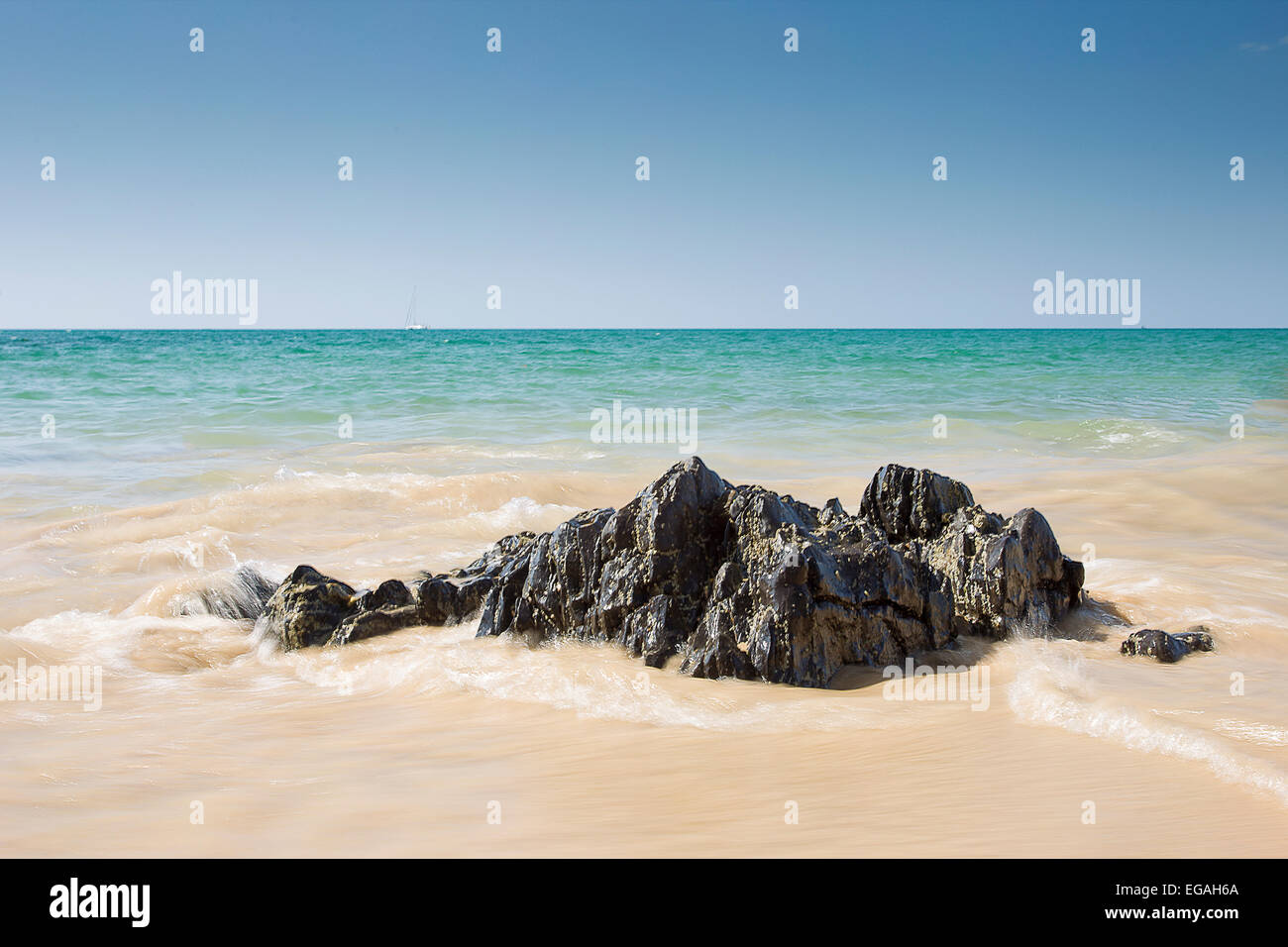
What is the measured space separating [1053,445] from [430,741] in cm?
1219

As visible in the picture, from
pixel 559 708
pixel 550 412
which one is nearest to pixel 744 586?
pixel 559 708

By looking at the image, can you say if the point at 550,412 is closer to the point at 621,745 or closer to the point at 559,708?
the point at 559,708

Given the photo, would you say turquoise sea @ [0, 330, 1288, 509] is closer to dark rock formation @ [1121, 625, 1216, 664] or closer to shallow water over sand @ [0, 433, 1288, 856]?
shallow water over sand @ [0, 433, 1288, 856]

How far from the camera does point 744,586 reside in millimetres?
3725

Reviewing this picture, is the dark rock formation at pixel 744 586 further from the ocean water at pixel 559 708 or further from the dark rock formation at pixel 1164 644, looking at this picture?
the dark rock formation at pixel 1164 644

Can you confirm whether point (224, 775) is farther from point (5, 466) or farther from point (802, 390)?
point (802, 390)

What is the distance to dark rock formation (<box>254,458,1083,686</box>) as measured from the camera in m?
3.57

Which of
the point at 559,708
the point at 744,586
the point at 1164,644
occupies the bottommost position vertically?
the point at 559,708

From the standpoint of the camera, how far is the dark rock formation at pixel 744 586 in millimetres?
3570

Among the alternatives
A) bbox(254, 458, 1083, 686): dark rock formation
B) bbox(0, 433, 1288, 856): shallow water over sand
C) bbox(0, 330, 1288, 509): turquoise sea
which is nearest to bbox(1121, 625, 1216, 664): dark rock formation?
bbox(0, 433, 1288, 856): shallow water over sand

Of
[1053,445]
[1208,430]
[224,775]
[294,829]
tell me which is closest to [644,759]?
[294,829]

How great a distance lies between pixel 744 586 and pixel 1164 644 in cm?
190

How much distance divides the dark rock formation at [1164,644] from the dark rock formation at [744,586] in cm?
38

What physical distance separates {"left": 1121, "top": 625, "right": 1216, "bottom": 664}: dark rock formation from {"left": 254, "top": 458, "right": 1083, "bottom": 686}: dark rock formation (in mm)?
383
